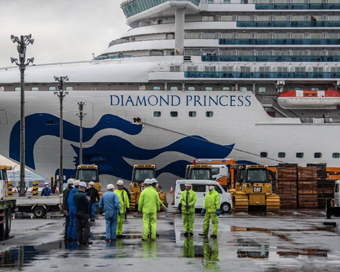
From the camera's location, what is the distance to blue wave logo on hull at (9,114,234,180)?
49031 mm

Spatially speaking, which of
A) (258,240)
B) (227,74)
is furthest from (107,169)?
(258,240)

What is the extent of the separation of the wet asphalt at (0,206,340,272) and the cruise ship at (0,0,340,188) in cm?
2502

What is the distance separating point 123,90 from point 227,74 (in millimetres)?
6697

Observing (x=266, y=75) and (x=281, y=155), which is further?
(x=266, y=75)

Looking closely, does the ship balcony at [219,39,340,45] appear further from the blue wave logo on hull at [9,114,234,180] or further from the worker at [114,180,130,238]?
the worker at [114,180,130,238]

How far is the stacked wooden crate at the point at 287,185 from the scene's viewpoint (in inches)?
1575

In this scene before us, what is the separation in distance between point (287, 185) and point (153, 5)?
58.4 ft

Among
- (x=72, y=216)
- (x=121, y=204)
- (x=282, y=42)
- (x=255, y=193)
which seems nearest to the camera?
(x=72, y=216)

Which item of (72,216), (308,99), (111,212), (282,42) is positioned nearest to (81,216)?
(111,212)

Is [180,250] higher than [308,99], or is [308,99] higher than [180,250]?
[308,99]

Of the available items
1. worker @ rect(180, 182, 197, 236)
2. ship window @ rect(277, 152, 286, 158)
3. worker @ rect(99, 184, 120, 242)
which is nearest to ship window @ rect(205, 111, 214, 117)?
ship window @ rect(277, 152, 286, 158)

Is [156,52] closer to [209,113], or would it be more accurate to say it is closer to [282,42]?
[209,113]

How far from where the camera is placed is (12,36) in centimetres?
3684

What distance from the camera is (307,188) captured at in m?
40.3
